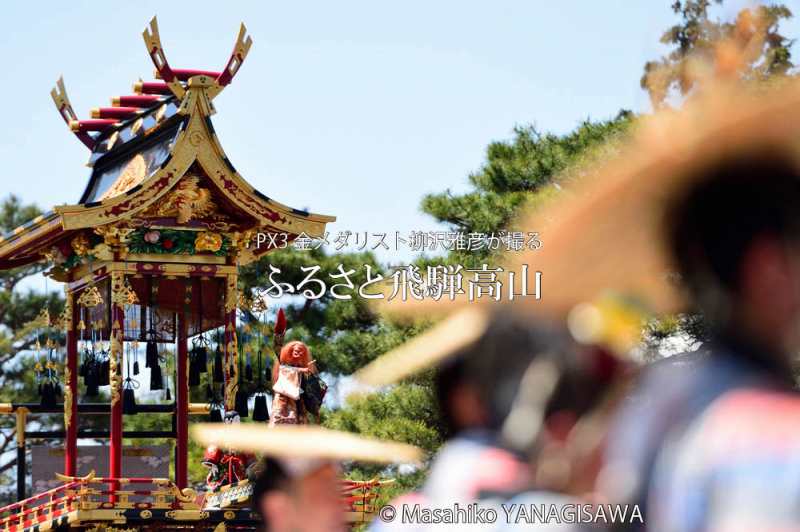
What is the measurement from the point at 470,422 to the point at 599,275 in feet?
0.93

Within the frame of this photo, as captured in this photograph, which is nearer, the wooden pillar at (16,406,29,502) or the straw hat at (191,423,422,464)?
the straw hat at (191,423,422,464)

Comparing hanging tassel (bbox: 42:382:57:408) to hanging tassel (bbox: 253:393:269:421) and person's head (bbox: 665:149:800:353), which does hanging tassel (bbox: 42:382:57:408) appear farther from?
person's head (bbox: 665:149:800:353)

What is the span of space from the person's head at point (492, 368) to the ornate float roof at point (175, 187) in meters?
12.2

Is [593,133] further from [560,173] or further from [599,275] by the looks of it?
[599,275]

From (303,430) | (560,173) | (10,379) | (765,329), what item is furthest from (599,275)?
(10,379)

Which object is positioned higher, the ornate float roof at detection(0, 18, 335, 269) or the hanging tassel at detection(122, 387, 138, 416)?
the ornate float roof at detection(0, 18, 335, 269)

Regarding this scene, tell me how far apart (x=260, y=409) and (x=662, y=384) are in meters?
12.2

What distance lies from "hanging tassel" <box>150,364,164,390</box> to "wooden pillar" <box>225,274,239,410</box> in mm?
660

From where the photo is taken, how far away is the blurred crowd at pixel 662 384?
1.61 m

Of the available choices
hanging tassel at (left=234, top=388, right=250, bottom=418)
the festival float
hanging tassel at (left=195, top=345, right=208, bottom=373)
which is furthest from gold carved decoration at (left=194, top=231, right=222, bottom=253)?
hanging tassel at (left=234, top=388, right=250, bottom=418)

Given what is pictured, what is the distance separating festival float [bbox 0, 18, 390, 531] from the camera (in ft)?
45.2

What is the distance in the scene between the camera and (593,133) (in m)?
14.9

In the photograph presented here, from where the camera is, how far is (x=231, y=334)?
1478cm

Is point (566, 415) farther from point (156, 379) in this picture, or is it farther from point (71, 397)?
point (71, 397)
